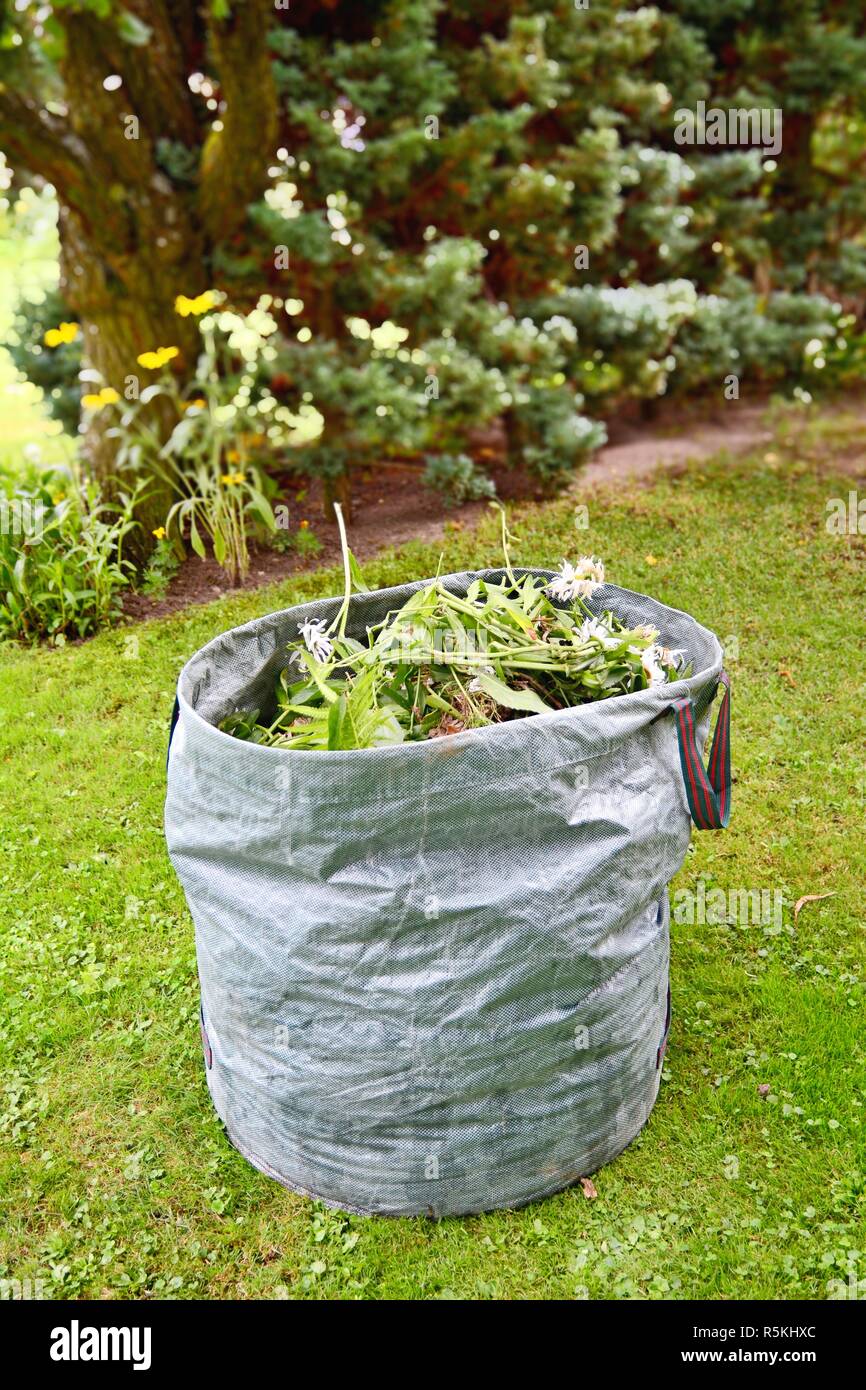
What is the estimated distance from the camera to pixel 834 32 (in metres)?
5.67

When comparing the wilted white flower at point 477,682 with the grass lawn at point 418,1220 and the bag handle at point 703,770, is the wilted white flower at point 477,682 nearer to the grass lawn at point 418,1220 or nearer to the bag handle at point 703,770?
the bag handle at point 703,770

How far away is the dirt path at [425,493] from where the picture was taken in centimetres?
466

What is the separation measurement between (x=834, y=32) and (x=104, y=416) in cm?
404

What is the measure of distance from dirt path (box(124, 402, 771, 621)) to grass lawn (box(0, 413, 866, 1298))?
29cm

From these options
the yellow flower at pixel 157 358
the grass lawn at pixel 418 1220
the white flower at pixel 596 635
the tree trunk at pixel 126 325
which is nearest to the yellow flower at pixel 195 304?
the yellow flower at pixel 157 358

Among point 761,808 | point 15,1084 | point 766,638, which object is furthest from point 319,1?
point 15,1084

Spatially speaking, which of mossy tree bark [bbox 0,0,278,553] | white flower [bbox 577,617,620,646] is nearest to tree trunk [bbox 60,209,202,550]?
mossy tree bark [bbox 0,0,278,553]

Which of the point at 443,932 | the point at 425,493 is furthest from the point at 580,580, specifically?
the point at 425,493

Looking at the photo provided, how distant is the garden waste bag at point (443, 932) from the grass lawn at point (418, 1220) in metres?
0.13

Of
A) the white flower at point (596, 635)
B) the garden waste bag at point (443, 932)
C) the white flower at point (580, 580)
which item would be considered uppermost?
the white flower at point (580, 580)

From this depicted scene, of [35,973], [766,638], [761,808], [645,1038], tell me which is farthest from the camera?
[766,638]

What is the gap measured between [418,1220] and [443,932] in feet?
2.11

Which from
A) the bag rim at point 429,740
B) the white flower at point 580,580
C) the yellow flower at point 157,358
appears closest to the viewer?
the bag rim at point 429,740
